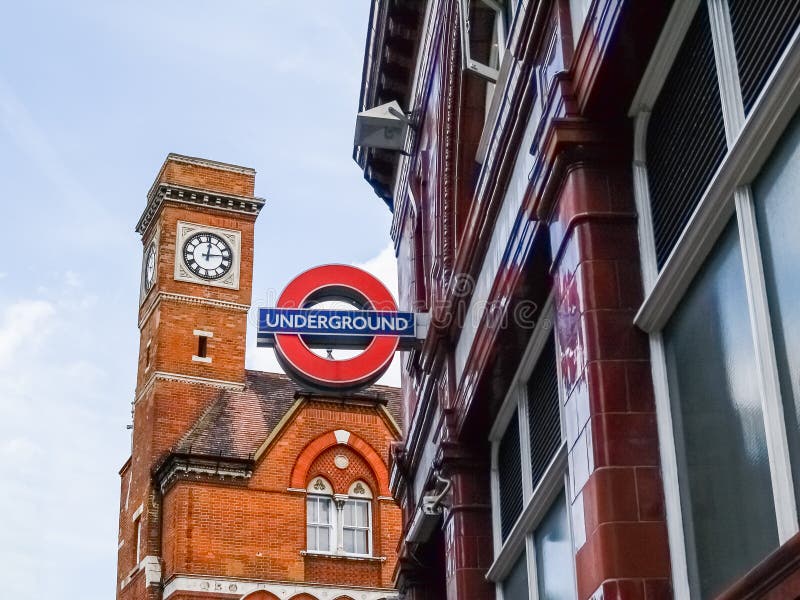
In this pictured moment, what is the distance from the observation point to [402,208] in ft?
63.6

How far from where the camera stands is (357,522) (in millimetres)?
35188

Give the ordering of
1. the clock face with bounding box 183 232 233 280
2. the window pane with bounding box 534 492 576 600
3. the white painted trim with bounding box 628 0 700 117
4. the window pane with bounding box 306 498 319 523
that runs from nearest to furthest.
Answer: the white painted trim with bounding box 628 0 700 117 → the window pane with bounding box 534 492 576 600 → the window pane with bounding box 306 498 319 523 → the clock face with bounding box 183 232 233 280

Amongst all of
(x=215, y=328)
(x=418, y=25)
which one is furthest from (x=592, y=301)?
(x=215, y=328)

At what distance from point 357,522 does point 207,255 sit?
983 cm

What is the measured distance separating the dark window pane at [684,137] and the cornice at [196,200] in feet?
108

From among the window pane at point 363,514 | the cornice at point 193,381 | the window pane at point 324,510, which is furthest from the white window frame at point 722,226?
the cornice at point 193,381

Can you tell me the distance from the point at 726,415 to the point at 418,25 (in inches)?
476

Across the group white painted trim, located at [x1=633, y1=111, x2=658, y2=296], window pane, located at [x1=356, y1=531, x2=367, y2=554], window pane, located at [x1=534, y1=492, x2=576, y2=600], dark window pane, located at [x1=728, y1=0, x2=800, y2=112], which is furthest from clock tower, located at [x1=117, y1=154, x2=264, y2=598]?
dark window pane, located at [x1=728, y1=0, x2=800, y2=112]

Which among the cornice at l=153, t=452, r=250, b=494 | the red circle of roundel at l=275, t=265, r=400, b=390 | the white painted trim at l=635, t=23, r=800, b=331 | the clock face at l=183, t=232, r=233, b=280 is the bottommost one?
the white painted trim at l=635, t=23, r=800, b=331

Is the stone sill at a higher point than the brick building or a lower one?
lower

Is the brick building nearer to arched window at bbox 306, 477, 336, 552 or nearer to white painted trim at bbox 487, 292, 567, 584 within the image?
arched window at bbox 306, 477, 336, 552

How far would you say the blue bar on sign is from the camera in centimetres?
1458

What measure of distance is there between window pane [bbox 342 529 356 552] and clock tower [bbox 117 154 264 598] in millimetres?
5451

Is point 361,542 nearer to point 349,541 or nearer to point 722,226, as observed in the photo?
point 349,541
